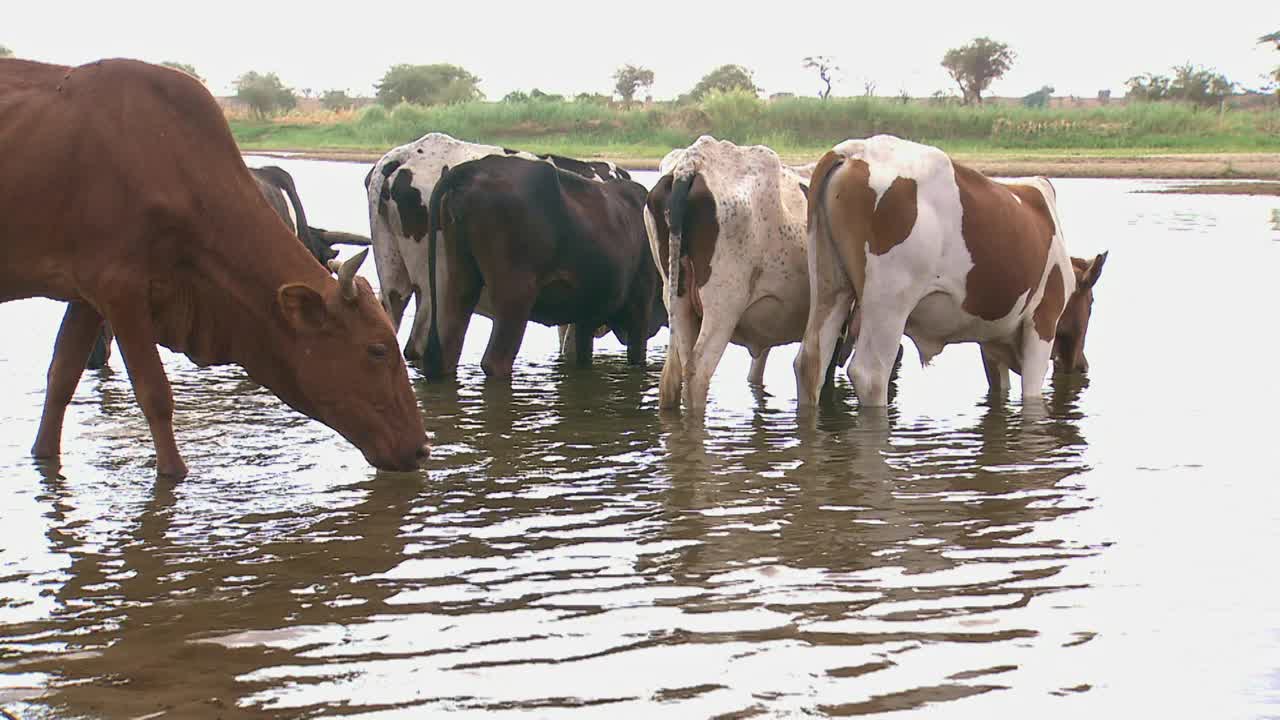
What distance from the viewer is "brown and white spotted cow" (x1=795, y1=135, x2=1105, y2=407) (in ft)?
28.2

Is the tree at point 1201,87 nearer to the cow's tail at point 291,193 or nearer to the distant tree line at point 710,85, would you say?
the distant tree line at point 710,85

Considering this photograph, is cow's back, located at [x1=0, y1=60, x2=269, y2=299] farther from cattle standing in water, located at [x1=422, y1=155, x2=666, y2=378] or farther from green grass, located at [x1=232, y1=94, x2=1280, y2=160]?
green grass, located at [x1=232, y1=94, x2=1280, y2=160]

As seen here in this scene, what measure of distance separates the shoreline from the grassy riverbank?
26cm

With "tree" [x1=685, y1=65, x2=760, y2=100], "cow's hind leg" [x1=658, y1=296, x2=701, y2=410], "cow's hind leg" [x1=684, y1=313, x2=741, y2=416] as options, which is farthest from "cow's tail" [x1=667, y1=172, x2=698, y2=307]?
"tree" [x1=685, y1=65, x2=760, y2=100]

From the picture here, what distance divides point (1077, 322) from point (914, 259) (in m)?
2.67

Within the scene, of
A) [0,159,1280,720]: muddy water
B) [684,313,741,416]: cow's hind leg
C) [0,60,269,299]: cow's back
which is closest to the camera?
[0,159,1280,720]: muddy water

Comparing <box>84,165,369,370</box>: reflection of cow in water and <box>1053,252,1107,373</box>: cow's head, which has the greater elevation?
<box>84,165,369,370</box>: reflection of cow in water

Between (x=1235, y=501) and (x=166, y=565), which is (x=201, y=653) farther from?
(x=1235, y=501)

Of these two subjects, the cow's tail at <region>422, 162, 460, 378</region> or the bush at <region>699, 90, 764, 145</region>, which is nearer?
the cow's tail at <region>422, 162, 460, 378</region>

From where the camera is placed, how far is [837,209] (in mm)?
8633

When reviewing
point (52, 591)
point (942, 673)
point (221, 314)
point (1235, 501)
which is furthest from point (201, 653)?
point (1235, 501)

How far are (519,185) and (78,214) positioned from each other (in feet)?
12.9

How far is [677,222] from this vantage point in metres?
8.77

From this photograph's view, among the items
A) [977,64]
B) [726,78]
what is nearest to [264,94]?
[726,78]
